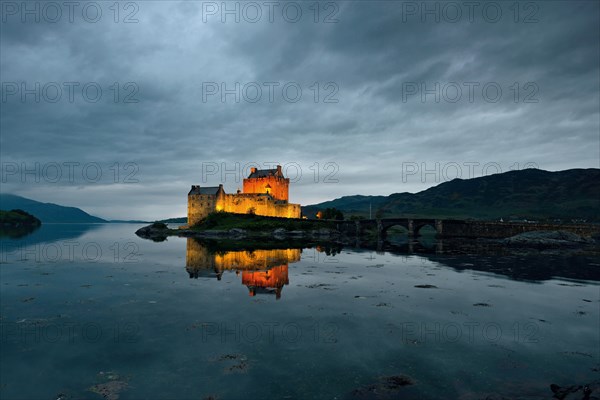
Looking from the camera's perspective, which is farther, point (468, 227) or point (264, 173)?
point (264, 173)

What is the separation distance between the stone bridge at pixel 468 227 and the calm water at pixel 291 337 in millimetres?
78823

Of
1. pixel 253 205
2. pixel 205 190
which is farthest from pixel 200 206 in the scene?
pixel 253 205

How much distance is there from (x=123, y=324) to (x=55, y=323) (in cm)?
352

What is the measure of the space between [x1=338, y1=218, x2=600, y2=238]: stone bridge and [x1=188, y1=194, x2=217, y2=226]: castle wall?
4962cm

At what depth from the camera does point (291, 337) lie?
14461 mm

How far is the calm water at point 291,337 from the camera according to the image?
10.2m

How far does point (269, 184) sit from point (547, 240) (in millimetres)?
89390

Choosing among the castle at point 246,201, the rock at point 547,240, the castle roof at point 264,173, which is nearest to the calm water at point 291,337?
the rock at point 547,240

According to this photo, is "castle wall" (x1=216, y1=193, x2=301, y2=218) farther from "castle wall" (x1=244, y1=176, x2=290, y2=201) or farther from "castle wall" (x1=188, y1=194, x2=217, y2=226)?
"castle wall" (x1=244, y1=176, x2=290, y2=201)

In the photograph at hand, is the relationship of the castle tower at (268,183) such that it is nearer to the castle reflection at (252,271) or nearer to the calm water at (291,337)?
the castle reflection at (252,271)

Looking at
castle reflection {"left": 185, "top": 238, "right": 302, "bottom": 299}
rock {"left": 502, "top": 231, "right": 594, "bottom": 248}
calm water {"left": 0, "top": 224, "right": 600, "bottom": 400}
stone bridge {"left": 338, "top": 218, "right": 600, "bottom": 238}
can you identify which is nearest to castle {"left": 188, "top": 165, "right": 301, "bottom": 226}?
stone bridge {"left": 338, "top": 218, "right": 600, "bottom": 238}

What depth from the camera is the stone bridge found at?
8888 centimetres

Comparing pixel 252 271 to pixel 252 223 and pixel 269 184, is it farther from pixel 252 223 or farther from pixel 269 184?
pixel 269 184

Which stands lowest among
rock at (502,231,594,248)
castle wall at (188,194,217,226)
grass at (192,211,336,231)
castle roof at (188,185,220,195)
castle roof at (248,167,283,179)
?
rock at (502,231,594,248)
